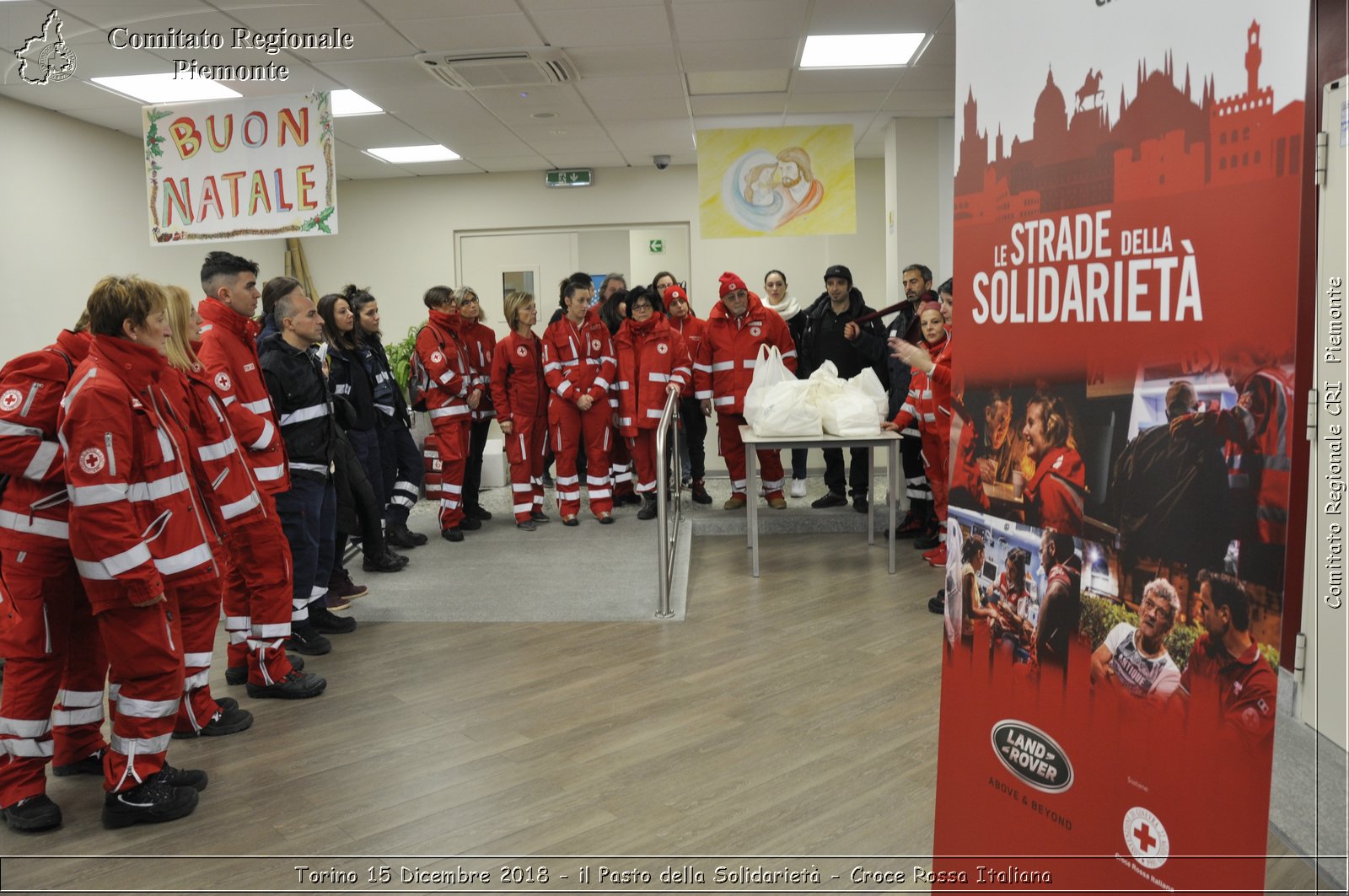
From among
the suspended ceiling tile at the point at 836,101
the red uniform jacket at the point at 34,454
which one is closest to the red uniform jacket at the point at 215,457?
the red uniform jacket at the point at 34,454

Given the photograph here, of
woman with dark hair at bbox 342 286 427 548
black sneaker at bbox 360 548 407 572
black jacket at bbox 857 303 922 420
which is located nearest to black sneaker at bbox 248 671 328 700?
black sneaker at bbox 360 548 407 572

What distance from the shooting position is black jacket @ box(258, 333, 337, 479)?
12.9 ft

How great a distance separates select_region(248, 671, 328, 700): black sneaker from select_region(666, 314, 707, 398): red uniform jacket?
343 centimetres

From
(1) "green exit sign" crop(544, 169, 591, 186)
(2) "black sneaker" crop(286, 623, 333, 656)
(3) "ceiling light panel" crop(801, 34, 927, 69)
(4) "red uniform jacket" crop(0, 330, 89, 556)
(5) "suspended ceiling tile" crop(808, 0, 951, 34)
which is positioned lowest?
(2) "black sneaker" crop(286, 623, 333, 656)

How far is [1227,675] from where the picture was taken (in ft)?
4.52

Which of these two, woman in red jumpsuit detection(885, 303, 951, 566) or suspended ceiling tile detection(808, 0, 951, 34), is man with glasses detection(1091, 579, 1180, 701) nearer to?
woman in red jumpsuit detection(885, 303, 951, 566)

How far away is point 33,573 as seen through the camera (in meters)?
2.70

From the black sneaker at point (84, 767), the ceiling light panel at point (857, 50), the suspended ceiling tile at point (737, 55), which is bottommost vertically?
the black sneaker at point (84, 767)

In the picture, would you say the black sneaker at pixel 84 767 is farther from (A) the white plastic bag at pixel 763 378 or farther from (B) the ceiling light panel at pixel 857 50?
(B) the ceiling light panel at pixel 857 50

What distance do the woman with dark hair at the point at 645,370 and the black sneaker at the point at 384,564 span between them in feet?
5.70

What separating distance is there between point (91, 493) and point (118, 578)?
23 cm

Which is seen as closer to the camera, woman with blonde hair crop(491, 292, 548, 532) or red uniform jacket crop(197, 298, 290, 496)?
red uniform jacket crop(197, 298, 290, 496)

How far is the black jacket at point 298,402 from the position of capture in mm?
3922

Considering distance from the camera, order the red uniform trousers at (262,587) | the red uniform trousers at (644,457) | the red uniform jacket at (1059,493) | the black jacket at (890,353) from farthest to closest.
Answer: the red uniform trousers at (644,457), the black jacket at (890,353), the red uniform trousers at (262,587), the red uniform jacket at (1059,493)
